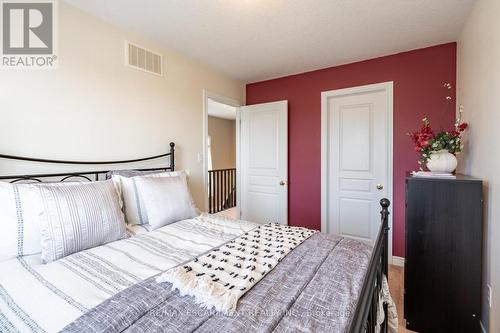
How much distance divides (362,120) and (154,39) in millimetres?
2545

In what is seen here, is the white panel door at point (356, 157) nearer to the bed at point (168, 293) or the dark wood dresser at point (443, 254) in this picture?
the dark wood dresser at point (443, 254)

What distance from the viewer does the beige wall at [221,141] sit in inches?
291

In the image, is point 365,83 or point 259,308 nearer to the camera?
point 259,308

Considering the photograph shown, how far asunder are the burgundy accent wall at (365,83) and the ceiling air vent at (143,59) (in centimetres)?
170

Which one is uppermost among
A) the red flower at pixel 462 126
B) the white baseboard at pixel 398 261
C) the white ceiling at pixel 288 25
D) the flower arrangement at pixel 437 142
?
the white ceiling at pixel 288 25

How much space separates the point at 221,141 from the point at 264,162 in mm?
4279

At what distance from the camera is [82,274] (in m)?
1.13

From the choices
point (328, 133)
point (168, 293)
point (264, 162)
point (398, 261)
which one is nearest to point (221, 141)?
point (264, 162)

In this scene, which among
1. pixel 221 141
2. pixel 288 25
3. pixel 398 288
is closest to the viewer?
pixel 288 25

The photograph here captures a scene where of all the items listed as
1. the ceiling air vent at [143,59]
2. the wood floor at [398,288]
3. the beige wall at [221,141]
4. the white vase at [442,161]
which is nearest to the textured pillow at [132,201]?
the ceiling air vent at [143,59]

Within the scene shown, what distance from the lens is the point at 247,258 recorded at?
4.18 ft

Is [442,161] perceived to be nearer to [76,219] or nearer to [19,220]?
[76,219]

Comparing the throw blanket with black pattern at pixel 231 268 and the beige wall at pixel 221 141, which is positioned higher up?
the beige wall at pixel 221 141

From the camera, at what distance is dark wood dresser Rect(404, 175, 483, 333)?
157 centimetres
